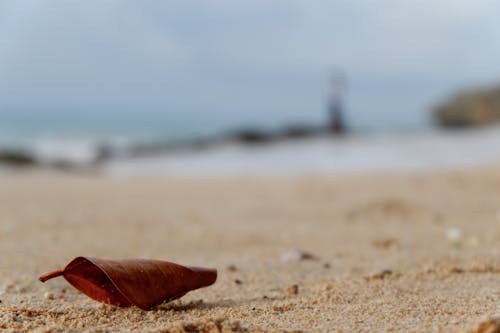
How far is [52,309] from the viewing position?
2301 millimetres

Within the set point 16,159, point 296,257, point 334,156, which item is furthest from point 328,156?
point 296,257

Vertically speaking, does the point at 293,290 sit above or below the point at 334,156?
above

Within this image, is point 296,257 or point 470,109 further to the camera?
point 470,109

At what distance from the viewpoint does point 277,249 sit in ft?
13.3

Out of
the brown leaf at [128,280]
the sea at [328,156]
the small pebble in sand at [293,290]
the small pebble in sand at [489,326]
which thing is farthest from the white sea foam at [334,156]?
the small pebble in sand at [489,326]

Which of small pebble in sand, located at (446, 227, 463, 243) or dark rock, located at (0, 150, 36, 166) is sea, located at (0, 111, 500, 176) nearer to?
dark rock, located at (0, 150, 36, 166)

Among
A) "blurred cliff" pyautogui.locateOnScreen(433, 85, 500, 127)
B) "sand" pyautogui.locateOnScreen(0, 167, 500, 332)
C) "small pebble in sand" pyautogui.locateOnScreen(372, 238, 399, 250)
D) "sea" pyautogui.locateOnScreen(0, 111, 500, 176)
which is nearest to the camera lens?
"sand" pyautogui.locateOnScreen(0, 167, 500, 332)

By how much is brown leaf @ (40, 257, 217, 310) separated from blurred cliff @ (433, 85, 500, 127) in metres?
20.0

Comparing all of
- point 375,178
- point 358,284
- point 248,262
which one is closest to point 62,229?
point 248,262

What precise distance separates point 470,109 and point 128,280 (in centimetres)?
2371

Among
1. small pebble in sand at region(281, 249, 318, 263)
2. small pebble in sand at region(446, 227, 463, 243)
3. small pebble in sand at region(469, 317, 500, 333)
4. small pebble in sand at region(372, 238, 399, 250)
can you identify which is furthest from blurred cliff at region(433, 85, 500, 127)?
small pebble in sand at region(469, 317, 500, 333)

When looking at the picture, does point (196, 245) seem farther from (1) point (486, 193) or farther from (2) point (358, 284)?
(1) point (486, 193)

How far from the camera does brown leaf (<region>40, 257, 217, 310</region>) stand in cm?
216

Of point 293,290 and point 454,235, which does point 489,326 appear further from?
point 454,235
